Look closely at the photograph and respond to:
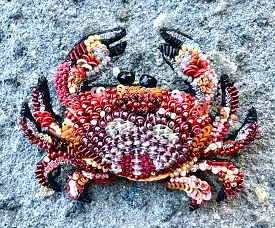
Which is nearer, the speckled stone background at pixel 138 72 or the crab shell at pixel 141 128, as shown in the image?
the crab shell at pixel 141 128

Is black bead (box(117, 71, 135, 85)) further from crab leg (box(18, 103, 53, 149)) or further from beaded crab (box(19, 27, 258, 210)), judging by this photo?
crab leg (box(18, 103, 53, 149))

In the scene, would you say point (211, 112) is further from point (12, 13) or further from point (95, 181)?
point (12, 13)

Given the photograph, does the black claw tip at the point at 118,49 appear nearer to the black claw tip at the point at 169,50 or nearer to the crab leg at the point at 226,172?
the black claw tip at the point at 169,50

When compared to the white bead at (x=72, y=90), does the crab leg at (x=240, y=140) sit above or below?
below

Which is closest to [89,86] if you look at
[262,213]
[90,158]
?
[90,158]

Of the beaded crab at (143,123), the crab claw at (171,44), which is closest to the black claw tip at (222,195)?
the beaded crab at (143,123)

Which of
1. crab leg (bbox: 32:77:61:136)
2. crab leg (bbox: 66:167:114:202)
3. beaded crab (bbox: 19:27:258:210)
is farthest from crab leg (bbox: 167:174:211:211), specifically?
crab leg (bbox: 32:77:61:136)

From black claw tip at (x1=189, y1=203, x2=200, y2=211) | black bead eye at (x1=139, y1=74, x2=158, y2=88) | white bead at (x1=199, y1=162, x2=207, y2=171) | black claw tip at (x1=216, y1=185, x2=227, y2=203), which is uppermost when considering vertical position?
black bead eye at (x1=139, y1=74, x2=158, y2=88)
